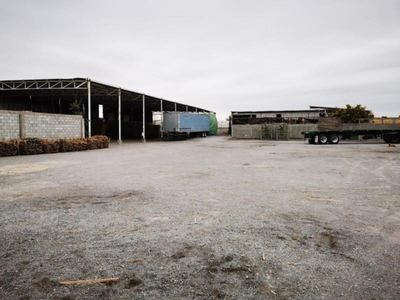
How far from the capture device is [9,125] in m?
17.8

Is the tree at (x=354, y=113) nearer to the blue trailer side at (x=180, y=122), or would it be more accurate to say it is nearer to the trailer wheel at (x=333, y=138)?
the trailer wheel at (x=333, y=138)

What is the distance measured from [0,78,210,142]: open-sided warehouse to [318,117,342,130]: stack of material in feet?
69.8

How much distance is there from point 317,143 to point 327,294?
28.3 meters

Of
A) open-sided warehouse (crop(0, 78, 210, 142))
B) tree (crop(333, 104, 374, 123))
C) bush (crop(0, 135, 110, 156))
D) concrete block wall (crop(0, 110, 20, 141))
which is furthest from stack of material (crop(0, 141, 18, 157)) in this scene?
tree (crop(333, 104, 374, 123))

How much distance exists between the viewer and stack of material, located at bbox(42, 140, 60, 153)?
17.2 metres

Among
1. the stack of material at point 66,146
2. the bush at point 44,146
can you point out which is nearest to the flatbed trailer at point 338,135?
the bush at point 44,146

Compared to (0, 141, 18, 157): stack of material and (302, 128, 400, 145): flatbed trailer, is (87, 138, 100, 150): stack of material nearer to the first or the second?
(0, 141, 18, 157): stack of material

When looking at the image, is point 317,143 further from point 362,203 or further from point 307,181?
point 362,203

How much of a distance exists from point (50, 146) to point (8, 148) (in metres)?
2.57

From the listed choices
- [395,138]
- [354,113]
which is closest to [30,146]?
[395,138]

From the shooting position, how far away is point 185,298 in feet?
7.68

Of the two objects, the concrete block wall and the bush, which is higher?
the concrete block wall

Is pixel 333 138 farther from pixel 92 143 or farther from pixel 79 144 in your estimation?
pixel 79 144

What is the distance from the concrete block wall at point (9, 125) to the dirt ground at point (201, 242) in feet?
44.9
